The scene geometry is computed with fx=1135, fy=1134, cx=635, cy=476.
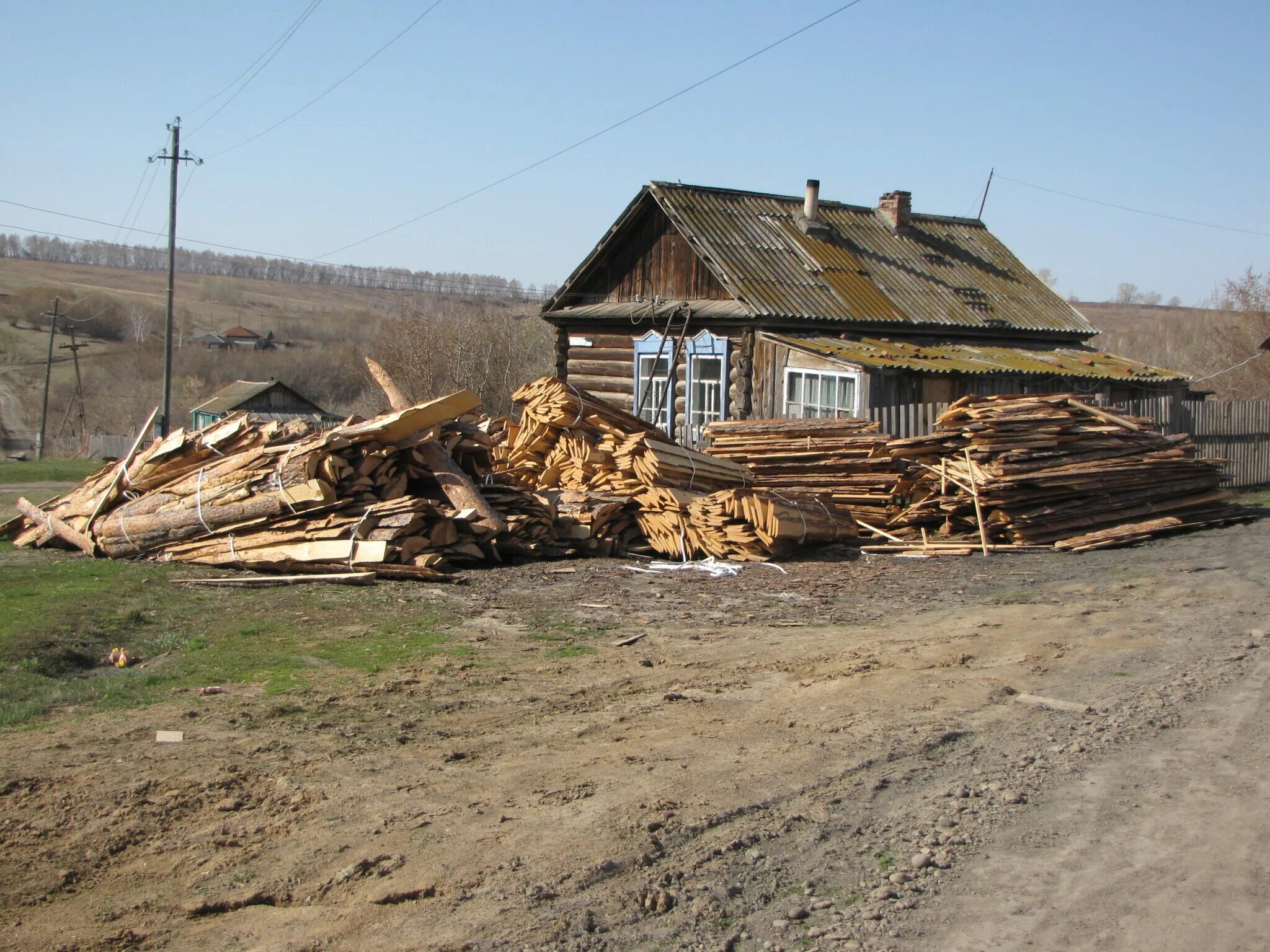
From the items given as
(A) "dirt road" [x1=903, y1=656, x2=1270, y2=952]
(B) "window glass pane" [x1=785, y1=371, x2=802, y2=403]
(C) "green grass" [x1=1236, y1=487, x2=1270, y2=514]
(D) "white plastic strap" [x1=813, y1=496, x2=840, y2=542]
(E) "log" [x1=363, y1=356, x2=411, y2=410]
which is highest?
(B) "window glass pane" [x1=785, y1=371, x2=802, y2=403]

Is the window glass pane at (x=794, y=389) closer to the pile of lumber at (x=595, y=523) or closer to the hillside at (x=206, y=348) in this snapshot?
the pile of lumber at (x=595, y=523)

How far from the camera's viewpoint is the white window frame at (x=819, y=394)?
61.1 ft

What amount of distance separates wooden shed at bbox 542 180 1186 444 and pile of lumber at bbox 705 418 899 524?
7.37 ft

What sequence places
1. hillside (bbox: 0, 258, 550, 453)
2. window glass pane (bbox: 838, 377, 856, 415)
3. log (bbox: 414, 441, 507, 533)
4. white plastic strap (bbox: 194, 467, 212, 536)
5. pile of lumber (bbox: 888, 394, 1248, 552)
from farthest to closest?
hillside (bbox: 0, 258, 550, 453) → window glass pane (bbox: 838, 377, 856, 415) → pile of lumber (bbox: 888, 394, 1248, 552) → log (bbox: 414, 441, 507, 533) → white plastic strap (bbox: 194, 467, 212, 536)

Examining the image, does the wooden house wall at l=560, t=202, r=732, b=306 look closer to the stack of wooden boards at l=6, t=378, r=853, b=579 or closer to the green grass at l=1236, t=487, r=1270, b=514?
the stack of wooden boards at l=6, t=378, r=853, b=579

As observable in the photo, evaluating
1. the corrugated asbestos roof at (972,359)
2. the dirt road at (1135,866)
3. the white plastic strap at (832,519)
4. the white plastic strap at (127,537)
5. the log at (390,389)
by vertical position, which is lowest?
the dirt road at (1135,866)

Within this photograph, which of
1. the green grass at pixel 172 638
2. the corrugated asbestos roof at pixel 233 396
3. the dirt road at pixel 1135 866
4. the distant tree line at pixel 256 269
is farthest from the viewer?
the distant tree line at pixel 256 269

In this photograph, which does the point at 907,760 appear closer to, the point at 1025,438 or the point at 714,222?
the point at 1025,438

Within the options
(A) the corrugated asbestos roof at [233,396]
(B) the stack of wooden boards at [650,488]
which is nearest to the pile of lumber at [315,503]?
(B) the stack of wooden boards at [650,488]

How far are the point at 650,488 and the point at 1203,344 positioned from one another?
54.4 m

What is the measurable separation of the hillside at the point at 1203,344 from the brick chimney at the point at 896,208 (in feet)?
18.5

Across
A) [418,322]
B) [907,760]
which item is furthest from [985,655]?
[418,322]

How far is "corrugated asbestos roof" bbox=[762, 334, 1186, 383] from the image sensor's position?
18.9 meters

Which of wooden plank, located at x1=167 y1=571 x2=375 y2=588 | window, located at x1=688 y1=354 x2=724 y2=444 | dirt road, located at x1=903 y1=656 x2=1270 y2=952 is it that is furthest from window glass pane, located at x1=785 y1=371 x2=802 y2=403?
dirt road, located at x1=903 y1=656 x2=1270 y2=952
